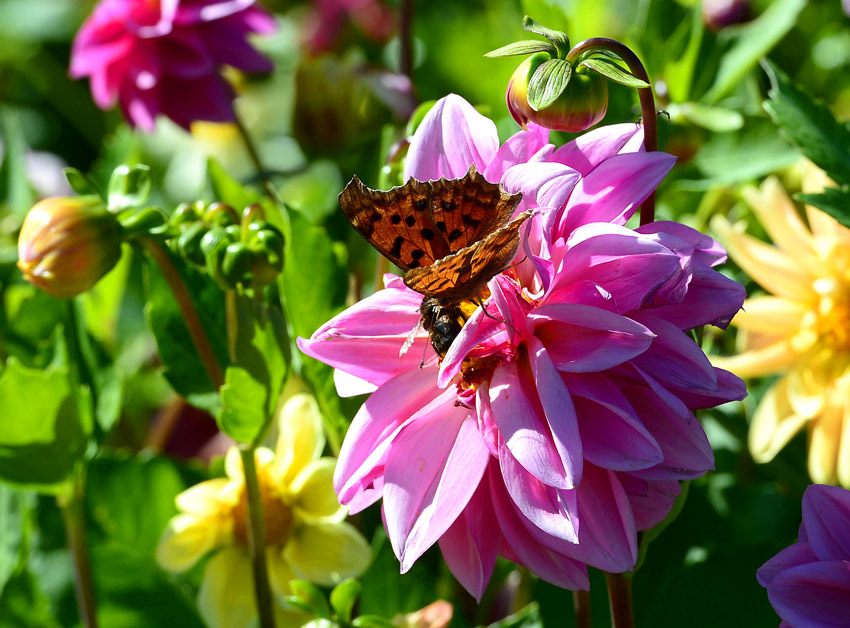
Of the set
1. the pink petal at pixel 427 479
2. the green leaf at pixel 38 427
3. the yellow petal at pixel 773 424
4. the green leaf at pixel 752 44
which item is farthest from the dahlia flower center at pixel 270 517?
the green leaf at pixel 752 44

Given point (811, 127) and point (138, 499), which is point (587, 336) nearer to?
point (811, 127)

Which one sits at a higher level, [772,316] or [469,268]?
[469,268]

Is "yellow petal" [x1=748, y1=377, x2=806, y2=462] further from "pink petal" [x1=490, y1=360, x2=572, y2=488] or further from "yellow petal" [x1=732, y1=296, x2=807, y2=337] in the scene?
"pink petal" [x1=490, y1=360, x2=572, y2=488]

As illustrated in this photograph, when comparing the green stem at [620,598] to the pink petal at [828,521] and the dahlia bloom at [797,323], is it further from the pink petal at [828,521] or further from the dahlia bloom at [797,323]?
the dahlia bloom at [797,323]

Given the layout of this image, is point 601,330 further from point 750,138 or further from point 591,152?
point 750,138

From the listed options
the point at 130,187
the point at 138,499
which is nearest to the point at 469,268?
the point at 130,187
